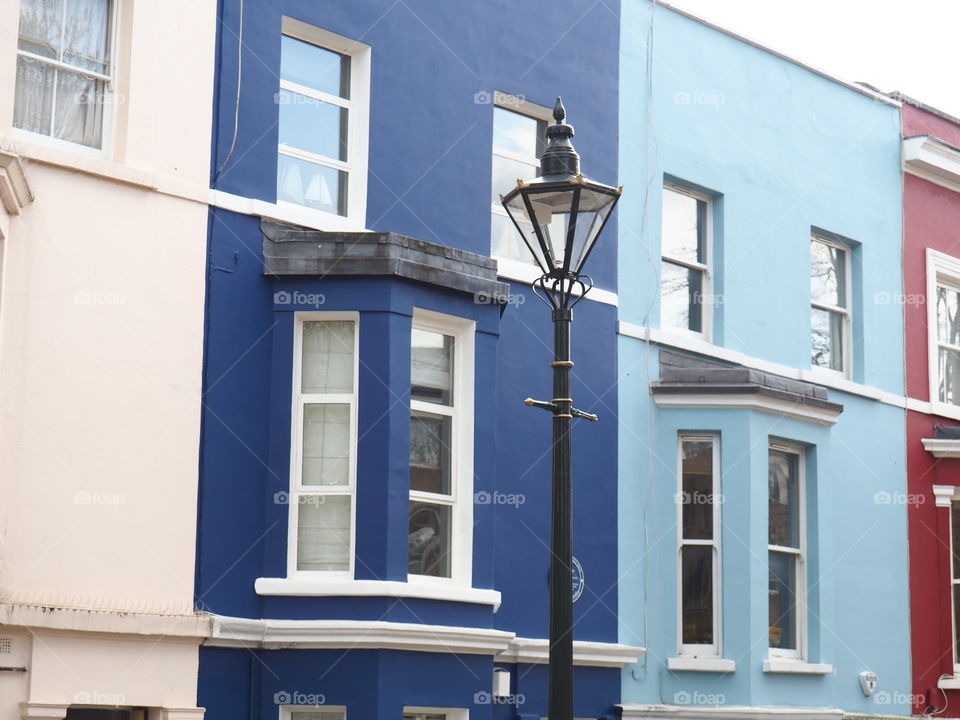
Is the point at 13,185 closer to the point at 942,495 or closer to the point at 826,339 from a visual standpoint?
the point at 826,339

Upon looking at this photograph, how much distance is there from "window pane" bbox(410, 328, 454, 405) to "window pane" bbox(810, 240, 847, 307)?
5923 mm

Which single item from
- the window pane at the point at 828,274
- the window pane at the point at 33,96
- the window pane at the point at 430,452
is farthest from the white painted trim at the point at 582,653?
the window pane at the point at 33,96

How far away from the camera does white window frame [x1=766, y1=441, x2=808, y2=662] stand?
48.8ft

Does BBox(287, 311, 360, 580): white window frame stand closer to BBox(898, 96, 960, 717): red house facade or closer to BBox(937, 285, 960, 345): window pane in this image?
BBox(898, 96, 960, 717): red house facade

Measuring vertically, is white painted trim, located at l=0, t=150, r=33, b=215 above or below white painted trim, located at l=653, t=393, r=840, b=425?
above

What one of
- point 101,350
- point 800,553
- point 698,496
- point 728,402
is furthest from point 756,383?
point 101,350

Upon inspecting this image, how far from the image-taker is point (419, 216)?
1306cm

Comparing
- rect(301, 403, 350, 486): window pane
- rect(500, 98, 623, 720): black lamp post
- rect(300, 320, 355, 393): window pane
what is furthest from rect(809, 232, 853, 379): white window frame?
rect(500, 98, 623, 720): black lamp post

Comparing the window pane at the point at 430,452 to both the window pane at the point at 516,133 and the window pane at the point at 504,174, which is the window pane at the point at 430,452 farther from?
the window pane at the point at 516,133

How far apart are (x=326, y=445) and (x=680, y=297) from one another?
16.7 feet

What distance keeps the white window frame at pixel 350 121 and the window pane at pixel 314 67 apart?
0.04 metres

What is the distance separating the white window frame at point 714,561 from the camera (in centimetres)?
1434

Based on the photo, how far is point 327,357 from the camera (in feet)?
39.4

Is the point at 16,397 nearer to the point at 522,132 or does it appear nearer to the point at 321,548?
the point at 321,548
